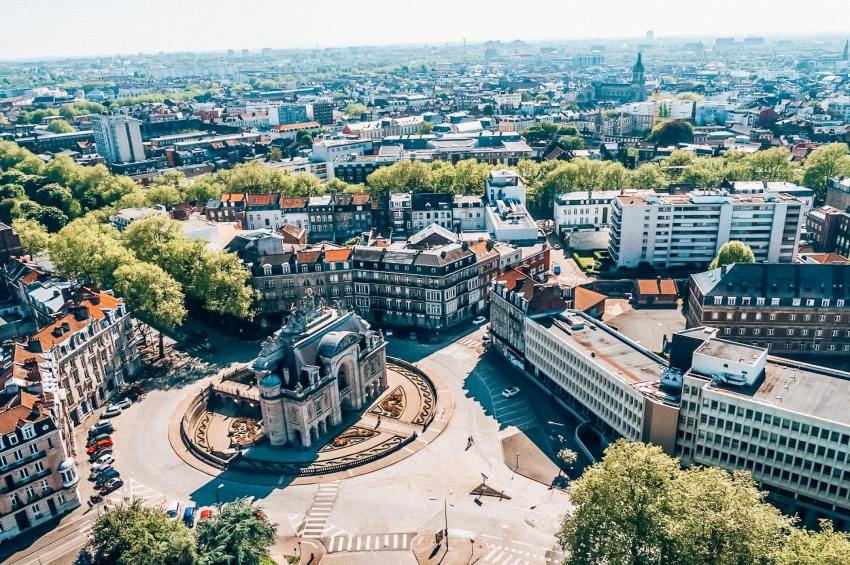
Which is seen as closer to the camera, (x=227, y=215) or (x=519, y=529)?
(x=519, y=529)

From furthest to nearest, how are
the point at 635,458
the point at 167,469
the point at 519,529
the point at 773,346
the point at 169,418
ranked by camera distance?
the point at 773,346, the point at 169,418, the point at 167,469, the point at 519,529, the point at 635,458

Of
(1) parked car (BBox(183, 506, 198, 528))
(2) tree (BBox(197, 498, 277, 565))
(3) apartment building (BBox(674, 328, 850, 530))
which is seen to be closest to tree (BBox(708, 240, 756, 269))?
(3) apartment building (BBox(674, 328, 850, 530))

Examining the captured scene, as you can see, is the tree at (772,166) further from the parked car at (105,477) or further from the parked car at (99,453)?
the parked car at (105,477)

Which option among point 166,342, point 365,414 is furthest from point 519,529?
point 166,342

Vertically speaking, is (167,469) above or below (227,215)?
below

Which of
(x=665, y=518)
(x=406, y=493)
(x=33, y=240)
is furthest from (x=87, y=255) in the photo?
(x=665, y=518)

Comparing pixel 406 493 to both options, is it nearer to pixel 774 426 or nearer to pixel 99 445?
pixel 774 426

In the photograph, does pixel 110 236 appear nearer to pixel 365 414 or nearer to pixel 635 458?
pixel 365 414
